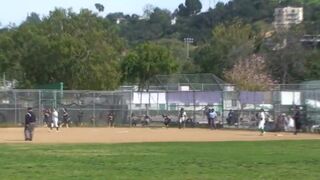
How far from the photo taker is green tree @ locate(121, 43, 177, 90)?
104m

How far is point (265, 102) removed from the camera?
5947cm

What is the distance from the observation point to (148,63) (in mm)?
104750

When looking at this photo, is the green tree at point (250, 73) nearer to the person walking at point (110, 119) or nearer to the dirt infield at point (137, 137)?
the person walking at point (110, 119)

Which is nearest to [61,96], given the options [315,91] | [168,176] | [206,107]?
[206,107]

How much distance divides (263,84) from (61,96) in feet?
110

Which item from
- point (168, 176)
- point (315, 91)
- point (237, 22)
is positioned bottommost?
point (168, 176)

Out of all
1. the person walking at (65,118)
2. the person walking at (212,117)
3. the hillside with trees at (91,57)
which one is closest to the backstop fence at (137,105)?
the person walking at (65,118)

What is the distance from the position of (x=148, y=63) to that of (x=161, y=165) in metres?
85.1

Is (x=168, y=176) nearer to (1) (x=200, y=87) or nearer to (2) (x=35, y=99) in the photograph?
(2) (x=35, y=99)

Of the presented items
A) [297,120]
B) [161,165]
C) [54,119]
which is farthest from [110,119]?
[161,165]

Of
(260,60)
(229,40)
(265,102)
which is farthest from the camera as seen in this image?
(229,40)

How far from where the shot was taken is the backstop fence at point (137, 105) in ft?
194

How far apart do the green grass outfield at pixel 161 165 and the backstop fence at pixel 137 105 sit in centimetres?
3216

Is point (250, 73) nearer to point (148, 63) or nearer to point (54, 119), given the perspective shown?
point (148, 63)
